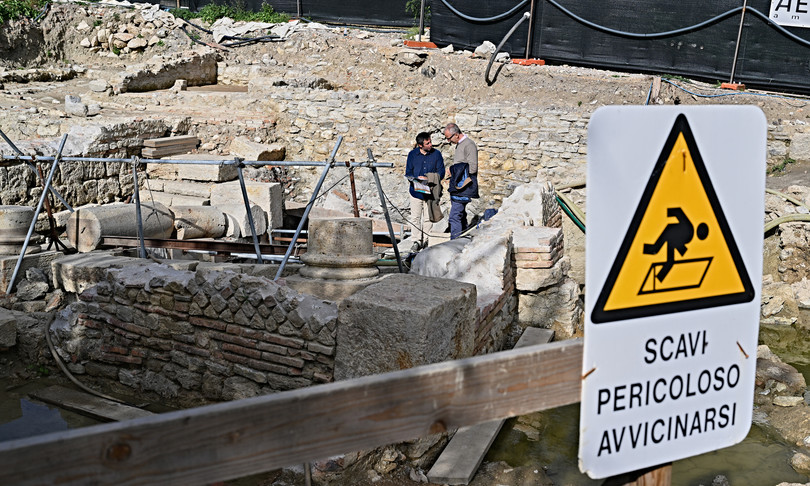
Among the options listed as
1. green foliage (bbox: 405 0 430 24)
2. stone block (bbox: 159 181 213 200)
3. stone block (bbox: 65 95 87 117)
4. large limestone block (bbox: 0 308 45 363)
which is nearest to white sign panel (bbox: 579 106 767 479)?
large limestone block (bbox: 0 308 45 363)

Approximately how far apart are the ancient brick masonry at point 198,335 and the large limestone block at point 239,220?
419cm

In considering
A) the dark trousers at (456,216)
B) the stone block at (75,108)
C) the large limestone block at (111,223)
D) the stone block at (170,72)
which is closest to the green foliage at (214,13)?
the stone block at (170,72)

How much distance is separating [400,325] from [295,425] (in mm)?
2829

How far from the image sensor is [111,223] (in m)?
8.33

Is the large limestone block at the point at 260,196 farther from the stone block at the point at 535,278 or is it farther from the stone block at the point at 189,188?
the stone block at the point at 535,278

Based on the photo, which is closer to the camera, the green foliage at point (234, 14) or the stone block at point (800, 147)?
the stone block at point (800, 147)

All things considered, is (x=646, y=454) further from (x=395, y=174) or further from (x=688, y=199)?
(x=395, y=174)

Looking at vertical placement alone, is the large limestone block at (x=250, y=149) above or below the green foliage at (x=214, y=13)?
below

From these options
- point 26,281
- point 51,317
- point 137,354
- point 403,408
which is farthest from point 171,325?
point 403,408

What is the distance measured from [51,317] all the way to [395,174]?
8.11 m

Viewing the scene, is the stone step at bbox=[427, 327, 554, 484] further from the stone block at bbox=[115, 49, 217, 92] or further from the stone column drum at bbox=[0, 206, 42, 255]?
the stone block at bbox=[115, 49, 217, 92]

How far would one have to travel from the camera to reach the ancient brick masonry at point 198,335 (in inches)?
188

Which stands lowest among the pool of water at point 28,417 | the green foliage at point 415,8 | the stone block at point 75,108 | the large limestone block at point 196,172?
the pool of water at point 28,417

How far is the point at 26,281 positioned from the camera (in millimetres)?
7039
